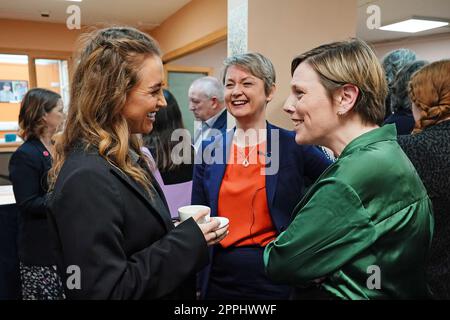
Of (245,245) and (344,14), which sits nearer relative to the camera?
(245,245)

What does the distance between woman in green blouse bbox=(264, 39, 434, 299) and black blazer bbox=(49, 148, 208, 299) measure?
0.25m

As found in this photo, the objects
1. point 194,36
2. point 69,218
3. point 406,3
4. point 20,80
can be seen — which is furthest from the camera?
point 20,80

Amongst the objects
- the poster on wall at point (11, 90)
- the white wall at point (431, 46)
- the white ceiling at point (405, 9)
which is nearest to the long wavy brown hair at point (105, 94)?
the white ceiling at point (405, 9)

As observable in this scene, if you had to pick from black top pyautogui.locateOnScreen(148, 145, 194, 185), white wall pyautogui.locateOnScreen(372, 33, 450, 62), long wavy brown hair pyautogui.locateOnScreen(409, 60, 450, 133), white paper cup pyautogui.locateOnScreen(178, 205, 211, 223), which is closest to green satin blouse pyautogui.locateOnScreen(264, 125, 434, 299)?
white paper cup pyautogui.locateOnScreen(178, 205, 211, 223)

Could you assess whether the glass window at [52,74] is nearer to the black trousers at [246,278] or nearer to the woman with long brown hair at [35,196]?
the woman with long brown hair at [35,196]

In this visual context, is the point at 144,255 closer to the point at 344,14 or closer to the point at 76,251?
the point at 76,251

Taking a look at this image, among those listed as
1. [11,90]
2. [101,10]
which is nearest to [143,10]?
[101,10]

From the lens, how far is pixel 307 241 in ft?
2.60

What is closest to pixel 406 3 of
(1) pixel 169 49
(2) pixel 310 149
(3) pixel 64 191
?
(1) pixel 169 49

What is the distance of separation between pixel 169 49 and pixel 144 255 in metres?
5.30

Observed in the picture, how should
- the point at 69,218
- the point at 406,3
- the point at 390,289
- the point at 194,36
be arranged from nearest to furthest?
1. the point at 69,218
2. the point at 390,289
3. the point at 406,3
4. the point at 194,36

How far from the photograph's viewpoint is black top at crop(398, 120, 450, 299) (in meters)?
1.19

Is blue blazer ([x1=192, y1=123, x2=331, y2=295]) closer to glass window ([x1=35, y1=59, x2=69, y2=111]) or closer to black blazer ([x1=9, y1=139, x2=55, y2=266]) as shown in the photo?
black blazer ([x1=9, y1=139, x2=55, y2=266])

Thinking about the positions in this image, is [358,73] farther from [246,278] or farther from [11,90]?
[11,90]
